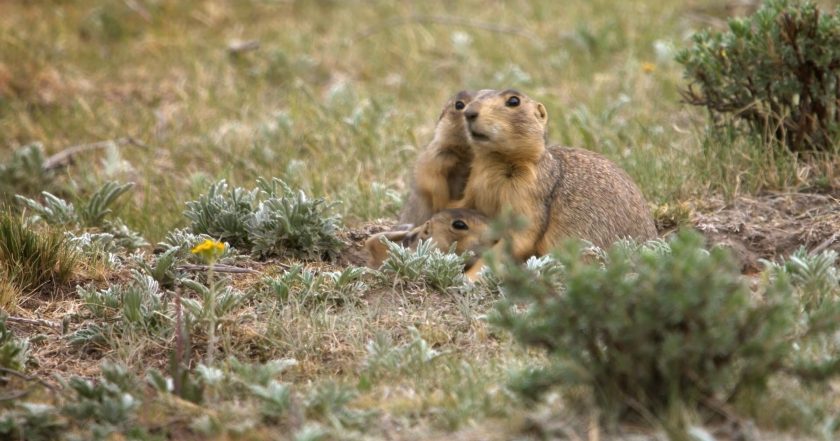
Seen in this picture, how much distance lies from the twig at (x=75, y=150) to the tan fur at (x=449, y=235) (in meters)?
3.13

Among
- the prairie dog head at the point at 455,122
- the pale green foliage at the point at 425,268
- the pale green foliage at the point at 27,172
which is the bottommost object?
the pale green foliage at the point at 27,172

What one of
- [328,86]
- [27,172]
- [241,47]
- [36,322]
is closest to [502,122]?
[36,322]

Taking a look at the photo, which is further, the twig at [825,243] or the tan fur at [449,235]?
the tan fur at [449,235]

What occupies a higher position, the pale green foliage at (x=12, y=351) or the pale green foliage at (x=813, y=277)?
the pale green foliage at (x=813, y=277)

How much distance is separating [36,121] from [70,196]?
178 cm

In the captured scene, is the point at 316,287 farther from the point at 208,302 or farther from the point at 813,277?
the point at 813,277

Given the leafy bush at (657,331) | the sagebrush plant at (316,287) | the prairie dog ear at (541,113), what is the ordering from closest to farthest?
the leafy bush at (657,331), the sagebrush plant at (316,287), the prairie dog ear at (541,113)

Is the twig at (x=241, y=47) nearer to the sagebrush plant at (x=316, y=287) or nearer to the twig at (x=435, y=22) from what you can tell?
the twig at (x=435, y=22)

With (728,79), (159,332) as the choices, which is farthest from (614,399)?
(728,79)

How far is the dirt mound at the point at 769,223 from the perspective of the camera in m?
5.84

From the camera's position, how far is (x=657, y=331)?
3.52 metres

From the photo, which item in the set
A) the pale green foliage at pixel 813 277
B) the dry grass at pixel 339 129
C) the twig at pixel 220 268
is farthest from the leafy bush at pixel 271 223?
the pale green foliage at pixel 813 277

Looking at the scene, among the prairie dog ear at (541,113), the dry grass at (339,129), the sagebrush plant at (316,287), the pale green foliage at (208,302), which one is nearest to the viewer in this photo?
the dry grass at (339,129)

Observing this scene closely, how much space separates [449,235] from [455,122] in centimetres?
66
